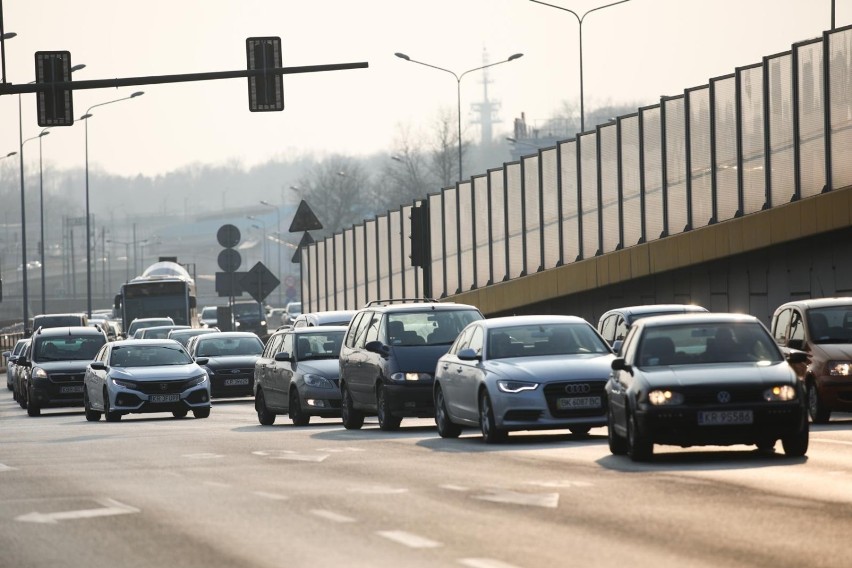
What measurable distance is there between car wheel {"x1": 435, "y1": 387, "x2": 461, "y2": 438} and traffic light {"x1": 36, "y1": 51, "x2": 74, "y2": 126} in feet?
31.9

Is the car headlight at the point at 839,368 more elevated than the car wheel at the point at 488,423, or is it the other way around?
the car headlight at the point at 839,368

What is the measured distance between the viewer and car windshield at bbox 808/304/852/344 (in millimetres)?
26078

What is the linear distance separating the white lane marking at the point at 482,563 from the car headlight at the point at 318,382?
1953 cm

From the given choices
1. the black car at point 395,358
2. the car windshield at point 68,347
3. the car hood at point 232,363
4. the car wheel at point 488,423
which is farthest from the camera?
the car hood at point 232,363

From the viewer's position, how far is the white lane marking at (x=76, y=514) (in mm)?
14500

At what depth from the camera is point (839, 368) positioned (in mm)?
25328

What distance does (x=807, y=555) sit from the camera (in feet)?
36.1

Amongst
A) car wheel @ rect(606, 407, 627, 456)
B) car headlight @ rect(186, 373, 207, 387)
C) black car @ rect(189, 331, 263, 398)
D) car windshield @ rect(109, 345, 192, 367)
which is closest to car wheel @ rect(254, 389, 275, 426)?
car headlight @ rect(186, 373, 207, 387)

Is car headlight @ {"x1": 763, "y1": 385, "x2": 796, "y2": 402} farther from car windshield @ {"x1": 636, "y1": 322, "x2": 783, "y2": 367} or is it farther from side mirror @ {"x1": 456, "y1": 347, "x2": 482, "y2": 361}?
side mirror @ {"x1": 456, "y1": 347, "x2": 482, "y2": 361}

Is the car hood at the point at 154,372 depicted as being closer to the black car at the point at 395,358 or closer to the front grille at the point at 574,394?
the black car at the point at 395,358

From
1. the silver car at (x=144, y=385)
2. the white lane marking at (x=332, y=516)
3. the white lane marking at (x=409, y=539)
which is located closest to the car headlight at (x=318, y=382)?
the silver car at (x=144, y=385)

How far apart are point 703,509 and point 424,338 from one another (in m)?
13.8

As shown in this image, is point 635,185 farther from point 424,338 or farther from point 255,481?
point 255,481

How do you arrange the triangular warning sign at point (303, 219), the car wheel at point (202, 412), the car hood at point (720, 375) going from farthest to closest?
the triangular warning sign at point (303, 219)
the car wheel at point (202, 412)
the car hood at point (720, 375)
